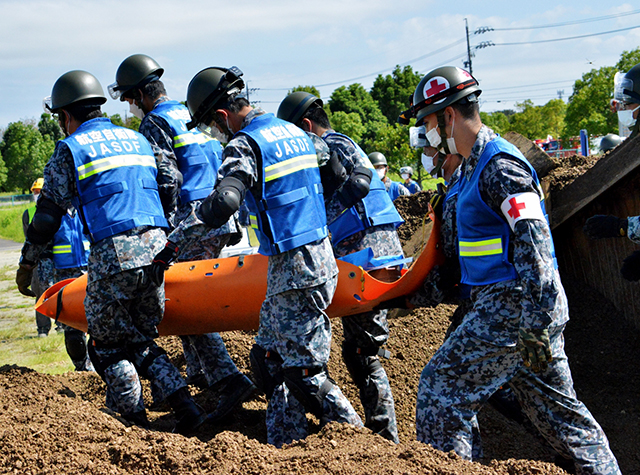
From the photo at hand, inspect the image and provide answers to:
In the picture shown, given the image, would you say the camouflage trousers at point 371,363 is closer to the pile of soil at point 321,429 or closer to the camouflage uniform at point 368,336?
the camouflage uniform at point 368,336

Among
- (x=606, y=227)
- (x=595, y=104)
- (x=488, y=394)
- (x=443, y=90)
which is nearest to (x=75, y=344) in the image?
(x=488, y=394)

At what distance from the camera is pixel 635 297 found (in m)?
5.14

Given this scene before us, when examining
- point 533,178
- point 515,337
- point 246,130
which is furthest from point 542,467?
point 246,130

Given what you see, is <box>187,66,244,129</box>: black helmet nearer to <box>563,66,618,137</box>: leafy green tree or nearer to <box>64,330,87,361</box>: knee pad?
<box>64,330,87,361</box>: knee pad

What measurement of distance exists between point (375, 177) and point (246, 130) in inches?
52.0

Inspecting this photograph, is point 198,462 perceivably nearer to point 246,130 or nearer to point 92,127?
point 246,130

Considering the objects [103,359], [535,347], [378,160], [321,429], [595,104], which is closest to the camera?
[535,347]

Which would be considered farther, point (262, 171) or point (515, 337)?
point (262, 171)

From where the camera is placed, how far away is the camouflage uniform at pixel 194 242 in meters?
4.27

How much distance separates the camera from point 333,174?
156 inches

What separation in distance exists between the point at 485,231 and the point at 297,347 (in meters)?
1.20

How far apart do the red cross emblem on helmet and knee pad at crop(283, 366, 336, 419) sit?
5.07 feet

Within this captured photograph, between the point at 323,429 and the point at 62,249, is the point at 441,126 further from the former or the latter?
the point at 62,249

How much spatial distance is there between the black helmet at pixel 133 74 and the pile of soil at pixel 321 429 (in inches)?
87.7
